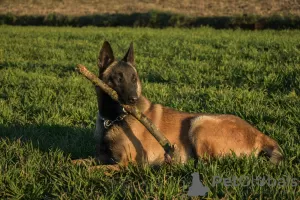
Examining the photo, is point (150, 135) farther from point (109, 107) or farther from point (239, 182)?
point (239, 182)

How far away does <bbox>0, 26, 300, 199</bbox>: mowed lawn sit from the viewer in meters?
3.44

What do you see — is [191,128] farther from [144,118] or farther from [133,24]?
[133,24]

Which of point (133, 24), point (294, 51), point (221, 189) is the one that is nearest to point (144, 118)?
point (221, 189)

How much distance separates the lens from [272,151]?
4.09 m

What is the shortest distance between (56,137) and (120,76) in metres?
1.45

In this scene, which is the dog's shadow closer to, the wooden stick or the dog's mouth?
the dog's mouth

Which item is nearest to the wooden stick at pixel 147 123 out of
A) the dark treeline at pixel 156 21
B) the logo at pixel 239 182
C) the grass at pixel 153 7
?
the logo at pixel 239 182

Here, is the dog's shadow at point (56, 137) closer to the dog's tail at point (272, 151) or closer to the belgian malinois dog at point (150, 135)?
the belgian malinois dog at point (150, 135)

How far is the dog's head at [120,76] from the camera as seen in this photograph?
14.4 feet

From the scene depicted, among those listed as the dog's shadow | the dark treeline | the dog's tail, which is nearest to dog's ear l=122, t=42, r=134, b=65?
the dog's shadow

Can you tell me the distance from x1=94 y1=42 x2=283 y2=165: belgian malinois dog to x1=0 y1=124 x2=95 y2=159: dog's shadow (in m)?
0.40

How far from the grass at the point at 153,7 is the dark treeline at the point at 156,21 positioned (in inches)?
56.2

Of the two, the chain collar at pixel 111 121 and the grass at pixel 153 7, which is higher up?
the chain collar at pixel 111 121

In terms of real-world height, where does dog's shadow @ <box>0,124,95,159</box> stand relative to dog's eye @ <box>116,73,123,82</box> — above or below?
below
